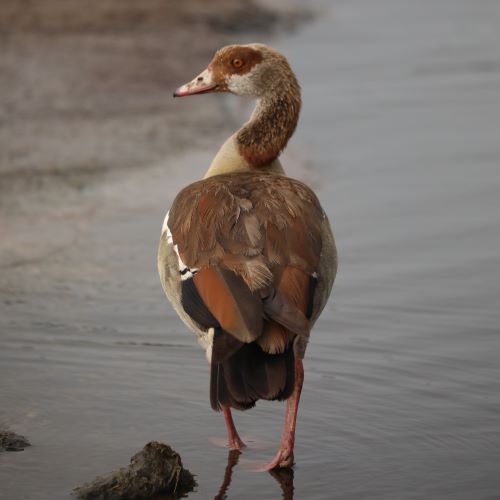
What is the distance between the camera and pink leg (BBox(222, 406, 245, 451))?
5.91 meters

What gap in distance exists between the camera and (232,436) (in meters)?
5.95

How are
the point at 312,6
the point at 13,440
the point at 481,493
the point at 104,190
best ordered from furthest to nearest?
1. the point at 312,6
2. the point at 104,190
3. the point at 13,440
4. the point at 481,493

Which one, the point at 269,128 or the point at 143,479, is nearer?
the point at 143,479

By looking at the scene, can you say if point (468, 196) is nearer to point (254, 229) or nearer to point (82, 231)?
point (82, 231)

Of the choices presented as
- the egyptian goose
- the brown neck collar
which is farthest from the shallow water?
the brown neck collar

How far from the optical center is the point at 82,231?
961cm

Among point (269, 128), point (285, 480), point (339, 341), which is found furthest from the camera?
point (339, 341)

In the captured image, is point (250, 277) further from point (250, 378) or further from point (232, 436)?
point (232, 436)

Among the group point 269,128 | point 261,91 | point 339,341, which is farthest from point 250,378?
point 261,91

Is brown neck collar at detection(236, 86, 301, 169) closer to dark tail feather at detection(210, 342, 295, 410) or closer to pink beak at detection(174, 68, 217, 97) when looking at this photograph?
pink beak at detection(174, 68, 217, 97)

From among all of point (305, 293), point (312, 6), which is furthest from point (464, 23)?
point (305, 293)

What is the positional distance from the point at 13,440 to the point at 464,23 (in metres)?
13.6

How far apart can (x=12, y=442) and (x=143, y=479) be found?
0.80m

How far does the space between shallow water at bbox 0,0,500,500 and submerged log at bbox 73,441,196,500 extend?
0.45 ft
